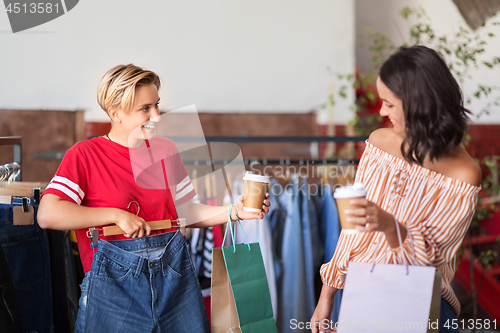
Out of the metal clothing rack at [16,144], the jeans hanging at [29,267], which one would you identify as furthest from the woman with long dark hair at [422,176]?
the metal clothing rack at [16,144]

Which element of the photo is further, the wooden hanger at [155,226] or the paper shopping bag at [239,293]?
the paper shopping bag at [239,293]

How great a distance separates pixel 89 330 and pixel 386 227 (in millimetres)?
799

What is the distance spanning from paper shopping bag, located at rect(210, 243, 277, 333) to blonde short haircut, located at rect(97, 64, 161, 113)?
1.63 ft

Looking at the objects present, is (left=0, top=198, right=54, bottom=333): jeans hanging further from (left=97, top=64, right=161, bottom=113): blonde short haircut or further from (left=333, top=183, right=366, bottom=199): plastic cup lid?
(left=333, top=183, right=366, bottom=199): plastic cup lid

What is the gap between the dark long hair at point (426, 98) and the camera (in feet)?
3.43

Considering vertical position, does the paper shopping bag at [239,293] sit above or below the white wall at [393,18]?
below

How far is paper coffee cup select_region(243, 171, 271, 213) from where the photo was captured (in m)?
1.17

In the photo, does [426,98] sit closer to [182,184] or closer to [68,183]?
[182,184]

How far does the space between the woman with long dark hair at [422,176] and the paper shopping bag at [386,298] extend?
2.2 inches

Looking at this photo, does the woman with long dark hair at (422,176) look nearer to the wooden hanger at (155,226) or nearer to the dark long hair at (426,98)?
the dark long hair at (426,98)

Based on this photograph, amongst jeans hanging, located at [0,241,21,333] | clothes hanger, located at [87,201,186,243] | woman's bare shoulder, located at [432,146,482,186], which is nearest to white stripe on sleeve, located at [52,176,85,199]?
clothes hanger, located at [87,201,186,243]

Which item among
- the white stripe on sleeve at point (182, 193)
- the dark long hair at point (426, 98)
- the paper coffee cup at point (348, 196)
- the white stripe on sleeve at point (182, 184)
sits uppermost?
the dark long hair at point (426, 98)

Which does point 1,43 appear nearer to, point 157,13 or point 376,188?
point 157,13

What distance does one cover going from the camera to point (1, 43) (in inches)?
126
